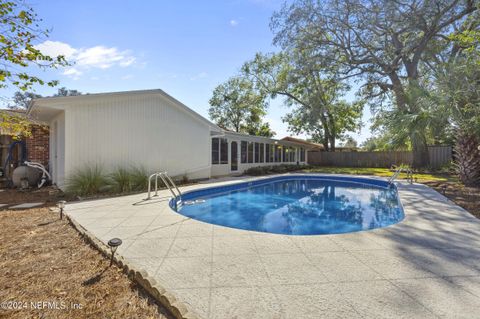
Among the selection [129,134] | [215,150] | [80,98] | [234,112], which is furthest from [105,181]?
[234,112]

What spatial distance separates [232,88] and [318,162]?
15.0 meters

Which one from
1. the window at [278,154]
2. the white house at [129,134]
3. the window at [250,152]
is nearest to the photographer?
the white house at [129,134]

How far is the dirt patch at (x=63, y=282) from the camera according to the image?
7.77 ft

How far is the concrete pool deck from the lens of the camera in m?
2.35

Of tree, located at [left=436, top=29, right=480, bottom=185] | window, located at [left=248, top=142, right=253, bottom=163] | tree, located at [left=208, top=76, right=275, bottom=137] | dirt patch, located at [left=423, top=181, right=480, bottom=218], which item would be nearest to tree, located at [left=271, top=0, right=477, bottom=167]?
tree, located at [left=436, top=29, right=480, bottom=185]

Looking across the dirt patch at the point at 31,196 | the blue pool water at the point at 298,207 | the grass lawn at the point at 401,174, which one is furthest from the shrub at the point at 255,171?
the dirt patch at the point at 31,196

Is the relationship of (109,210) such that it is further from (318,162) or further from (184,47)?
(318,162)

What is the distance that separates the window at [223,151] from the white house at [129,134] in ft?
0.45

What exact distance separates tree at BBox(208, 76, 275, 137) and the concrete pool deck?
1077 inches

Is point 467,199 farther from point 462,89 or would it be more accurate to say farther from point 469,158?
point 469,158

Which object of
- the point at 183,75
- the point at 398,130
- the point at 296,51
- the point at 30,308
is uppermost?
the point at 296,51

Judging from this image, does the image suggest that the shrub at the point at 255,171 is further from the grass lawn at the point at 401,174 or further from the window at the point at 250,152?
the grass lawn at the point at 401,174

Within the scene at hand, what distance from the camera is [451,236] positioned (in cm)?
440

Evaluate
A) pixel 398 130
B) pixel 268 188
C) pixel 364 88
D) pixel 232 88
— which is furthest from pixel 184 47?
pixel 232 88
